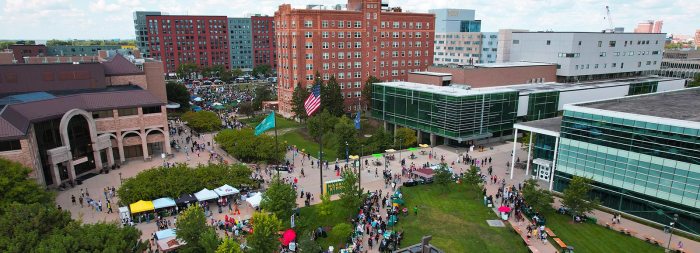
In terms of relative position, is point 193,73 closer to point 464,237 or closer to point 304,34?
point 304,34

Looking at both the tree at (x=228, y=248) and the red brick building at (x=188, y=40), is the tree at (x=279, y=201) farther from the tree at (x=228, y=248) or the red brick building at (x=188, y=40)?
the red brick building at (x=188, y=40)

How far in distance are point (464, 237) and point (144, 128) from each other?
42.8m

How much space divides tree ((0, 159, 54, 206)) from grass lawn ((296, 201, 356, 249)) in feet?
72.8

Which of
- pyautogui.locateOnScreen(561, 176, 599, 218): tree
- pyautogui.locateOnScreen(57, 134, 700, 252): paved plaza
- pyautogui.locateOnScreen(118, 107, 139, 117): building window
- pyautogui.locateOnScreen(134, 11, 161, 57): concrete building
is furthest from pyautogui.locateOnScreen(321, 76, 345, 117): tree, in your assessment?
pyautogui.locateOnScreen(134, 11, 161, 57): concrete building

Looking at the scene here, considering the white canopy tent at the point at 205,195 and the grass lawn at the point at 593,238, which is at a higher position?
the white canopy tent at the point at 205,195

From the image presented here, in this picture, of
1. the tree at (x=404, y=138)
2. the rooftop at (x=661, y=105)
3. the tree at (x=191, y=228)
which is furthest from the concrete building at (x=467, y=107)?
the tree at (x=191, y=228)

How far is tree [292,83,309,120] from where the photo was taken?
78.9 meters

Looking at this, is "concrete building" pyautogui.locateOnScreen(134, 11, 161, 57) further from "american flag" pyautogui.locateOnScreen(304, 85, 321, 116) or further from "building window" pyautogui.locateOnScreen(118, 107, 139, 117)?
"american flag" pyautogui.locateOnScreen(304, 85, 321, 116)

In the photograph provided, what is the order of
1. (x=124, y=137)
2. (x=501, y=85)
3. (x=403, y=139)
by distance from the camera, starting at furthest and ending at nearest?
(x=501, y=85)
(x=403, y=139)
(x=124, y=137)

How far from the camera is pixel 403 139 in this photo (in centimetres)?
6272

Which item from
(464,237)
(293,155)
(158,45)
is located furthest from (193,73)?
(464,237)

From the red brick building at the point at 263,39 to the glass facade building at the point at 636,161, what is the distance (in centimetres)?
13641

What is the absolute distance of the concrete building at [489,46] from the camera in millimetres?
138625

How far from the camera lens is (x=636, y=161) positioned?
1517 inches
